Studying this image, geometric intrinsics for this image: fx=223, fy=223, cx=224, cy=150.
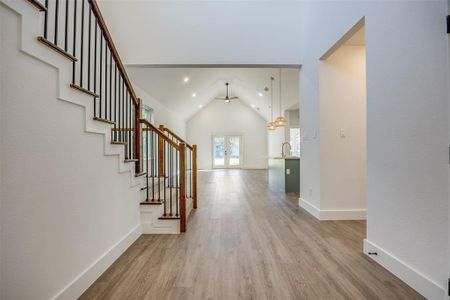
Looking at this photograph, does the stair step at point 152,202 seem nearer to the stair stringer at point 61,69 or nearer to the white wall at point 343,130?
the stair stringer at point 61,69

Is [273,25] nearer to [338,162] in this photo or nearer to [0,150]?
[338,162]

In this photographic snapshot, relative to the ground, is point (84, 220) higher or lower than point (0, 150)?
lower

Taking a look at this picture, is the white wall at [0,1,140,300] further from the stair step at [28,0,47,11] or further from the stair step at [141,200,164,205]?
the stair step at [141,200,164,205]

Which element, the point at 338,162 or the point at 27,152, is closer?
the point at 27,152

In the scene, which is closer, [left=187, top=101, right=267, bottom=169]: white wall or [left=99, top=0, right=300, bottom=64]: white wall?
[left=99, top=0, right=300, bottom=64]: white wall

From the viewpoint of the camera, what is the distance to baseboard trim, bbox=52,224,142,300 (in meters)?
1.44

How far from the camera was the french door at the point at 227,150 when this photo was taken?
12.6m

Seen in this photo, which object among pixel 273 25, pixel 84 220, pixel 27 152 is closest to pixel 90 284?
pixel 84 220

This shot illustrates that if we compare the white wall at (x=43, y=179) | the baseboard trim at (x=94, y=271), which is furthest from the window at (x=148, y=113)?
the white wall at (x=43, y=179)

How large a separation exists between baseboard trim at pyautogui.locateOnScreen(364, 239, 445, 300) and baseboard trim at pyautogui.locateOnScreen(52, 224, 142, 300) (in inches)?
91.7

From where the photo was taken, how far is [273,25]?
3635 millimetres

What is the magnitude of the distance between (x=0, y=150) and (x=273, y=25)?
3.78m

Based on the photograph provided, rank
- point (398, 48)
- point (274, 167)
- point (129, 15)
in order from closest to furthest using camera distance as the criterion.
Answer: point (398, 48) < point (129, 15) < point (274, 167)

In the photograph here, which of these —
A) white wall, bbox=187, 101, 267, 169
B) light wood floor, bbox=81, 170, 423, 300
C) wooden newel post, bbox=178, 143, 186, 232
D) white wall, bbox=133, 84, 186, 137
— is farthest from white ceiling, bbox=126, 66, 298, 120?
light wood floor, bbox=81, 170, 423, 300
